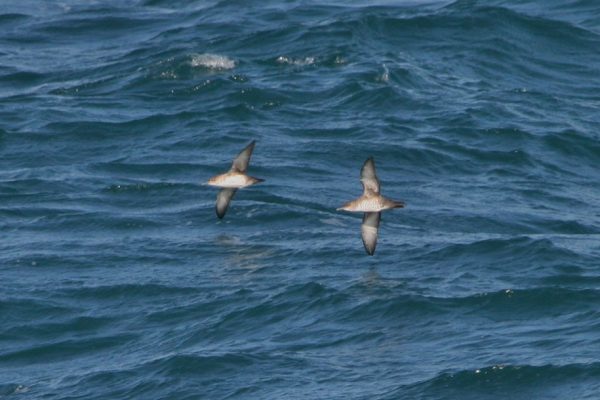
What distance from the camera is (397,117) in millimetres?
37094

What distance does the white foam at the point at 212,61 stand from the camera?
133ft

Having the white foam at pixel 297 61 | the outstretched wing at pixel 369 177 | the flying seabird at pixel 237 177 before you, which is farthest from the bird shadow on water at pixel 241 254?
the white foam at pixel 297 61

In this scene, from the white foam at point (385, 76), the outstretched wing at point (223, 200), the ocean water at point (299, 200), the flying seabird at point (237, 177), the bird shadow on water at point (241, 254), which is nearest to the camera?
the ocean water at point (299, 200)

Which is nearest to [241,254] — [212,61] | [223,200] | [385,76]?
[223,200]

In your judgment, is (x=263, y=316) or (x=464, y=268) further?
(x=464, y=268)

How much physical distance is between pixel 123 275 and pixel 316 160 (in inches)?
276

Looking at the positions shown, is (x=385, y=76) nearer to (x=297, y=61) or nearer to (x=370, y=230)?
(x=297, y=61)

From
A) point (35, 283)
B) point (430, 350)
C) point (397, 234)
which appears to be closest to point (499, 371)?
point (430, 350)

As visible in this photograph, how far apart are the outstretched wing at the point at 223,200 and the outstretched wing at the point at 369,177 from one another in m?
4.37

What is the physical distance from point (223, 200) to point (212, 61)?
39.1ft

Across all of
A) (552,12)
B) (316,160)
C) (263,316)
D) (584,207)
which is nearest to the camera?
(263,316)

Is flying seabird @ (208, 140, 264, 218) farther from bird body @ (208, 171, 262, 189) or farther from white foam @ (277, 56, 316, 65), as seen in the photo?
white foam @ (277, 56, 316, 65)

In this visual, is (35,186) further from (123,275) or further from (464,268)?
(464,268)

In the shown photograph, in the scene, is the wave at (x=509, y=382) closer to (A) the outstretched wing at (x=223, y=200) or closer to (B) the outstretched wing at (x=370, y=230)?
(B) the outstretched wing at (x=370, y=230)
